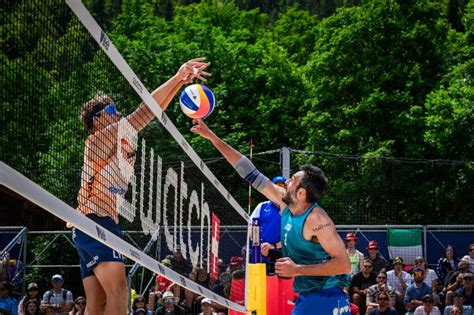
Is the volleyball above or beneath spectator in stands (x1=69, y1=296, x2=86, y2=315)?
above

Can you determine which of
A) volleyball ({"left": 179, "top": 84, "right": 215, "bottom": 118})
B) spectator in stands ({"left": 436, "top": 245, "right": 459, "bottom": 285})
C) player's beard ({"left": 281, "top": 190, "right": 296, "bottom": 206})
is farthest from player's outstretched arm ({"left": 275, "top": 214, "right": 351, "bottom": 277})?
spectator in stands ({"left": 436, "top": 245, "right": 459, "bottom": 285})

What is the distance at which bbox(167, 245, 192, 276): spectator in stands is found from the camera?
7304mm

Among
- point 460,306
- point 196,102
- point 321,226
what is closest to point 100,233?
point 321,226

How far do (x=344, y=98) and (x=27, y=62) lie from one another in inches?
1128

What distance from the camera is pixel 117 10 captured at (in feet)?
182

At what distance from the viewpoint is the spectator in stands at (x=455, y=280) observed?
45.5 feet

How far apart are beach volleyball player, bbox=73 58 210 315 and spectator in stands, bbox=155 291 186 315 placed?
7.79m

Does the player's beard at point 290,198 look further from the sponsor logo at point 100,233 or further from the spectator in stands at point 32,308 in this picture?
the spectator in stands at point 32,308

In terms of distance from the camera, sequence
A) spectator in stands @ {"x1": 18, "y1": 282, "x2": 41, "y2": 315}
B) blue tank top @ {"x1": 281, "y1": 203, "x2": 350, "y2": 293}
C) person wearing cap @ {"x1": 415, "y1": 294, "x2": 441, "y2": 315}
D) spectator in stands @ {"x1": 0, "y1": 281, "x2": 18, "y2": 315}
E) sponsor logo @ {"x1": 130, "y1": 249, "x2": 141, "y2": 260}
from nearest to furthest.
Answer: sponsor logo @ {"x1": 130, "y1": 249, "x2": 141, "y2": 260}, blue tank top @ {"x1": 281, "y1": 203, "x2": 350, "y2": 293}, person wearing cap @ {"x1": 415, "y1": 294, "x2": 441, "y2": 315}, spectator in stands @ {"x1": 0, "y1": 281, "x2": 18, "y2": 315}, spectator in stands @ {"x1": 18, "y1": 282, "x2": 41, "y2": 315}

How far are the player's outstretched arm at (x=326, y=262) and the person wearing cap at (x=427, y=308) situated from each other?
781 centimetres

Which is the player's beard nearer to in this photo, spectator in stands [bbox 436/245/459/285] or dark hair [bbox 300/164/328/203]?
dark hair [bbox 300/164/328/203]

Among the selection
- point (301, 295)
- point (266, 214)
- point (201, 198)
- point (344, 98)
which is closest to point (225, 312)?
point (266, 214)

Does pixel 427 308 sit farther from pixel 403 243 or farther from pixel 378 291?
pixel 403 243

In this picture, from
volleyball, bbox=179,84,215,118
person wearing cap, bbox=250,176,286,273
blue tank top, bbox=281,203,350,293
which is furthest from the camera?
person wearing cap, bbox=250,176,286,273
